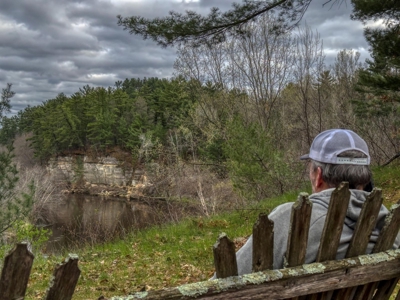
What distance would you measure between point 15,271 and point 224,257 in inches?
28.3

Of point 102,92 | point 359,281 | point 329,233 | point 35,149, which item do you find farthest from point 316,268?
point 35,149

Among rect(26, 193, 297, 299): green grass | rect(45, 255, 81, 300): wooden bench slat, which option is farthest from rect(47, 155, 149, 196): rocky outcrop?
rect(45, 255, 81, 300): wooden bench slat

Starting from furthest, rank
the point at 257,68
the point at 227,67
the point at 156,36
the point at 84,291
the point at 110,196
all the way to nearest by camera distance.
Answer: the point at 110,196, the point at 227,67, the point at 257,68, the point at 156,36, the point at 84,291

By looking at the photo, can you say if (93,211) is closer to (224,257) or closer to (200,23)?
(200,23)

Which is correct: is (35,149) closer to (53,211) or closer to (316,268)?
(53,211)

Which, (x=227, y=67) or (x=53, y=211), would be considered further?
(x=53, y=211)

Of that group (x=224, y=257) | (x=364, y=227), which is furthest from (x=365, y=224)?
(x=224, y=257)

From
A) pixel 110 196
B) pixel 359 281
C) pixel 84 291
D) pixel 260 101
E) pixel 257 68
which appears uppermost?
pixel 257 68

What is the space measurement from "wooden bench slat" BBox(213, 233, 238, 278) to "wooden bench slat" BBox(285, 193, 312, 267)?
0.26 meters

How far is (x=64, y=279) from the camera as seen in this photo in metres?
1.24

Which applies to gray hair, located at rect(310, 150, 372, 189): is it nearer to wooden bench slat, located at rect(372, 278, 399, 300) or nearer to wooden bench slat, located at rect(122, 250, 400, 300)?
wooden bench slat, located at rect(122, 250, 400, 300)

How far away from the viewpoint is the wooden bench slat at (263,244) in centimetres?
154

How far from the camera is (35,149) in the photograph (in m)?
62.7

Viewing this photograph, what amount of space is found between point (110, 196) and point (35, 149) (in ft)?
68.5
